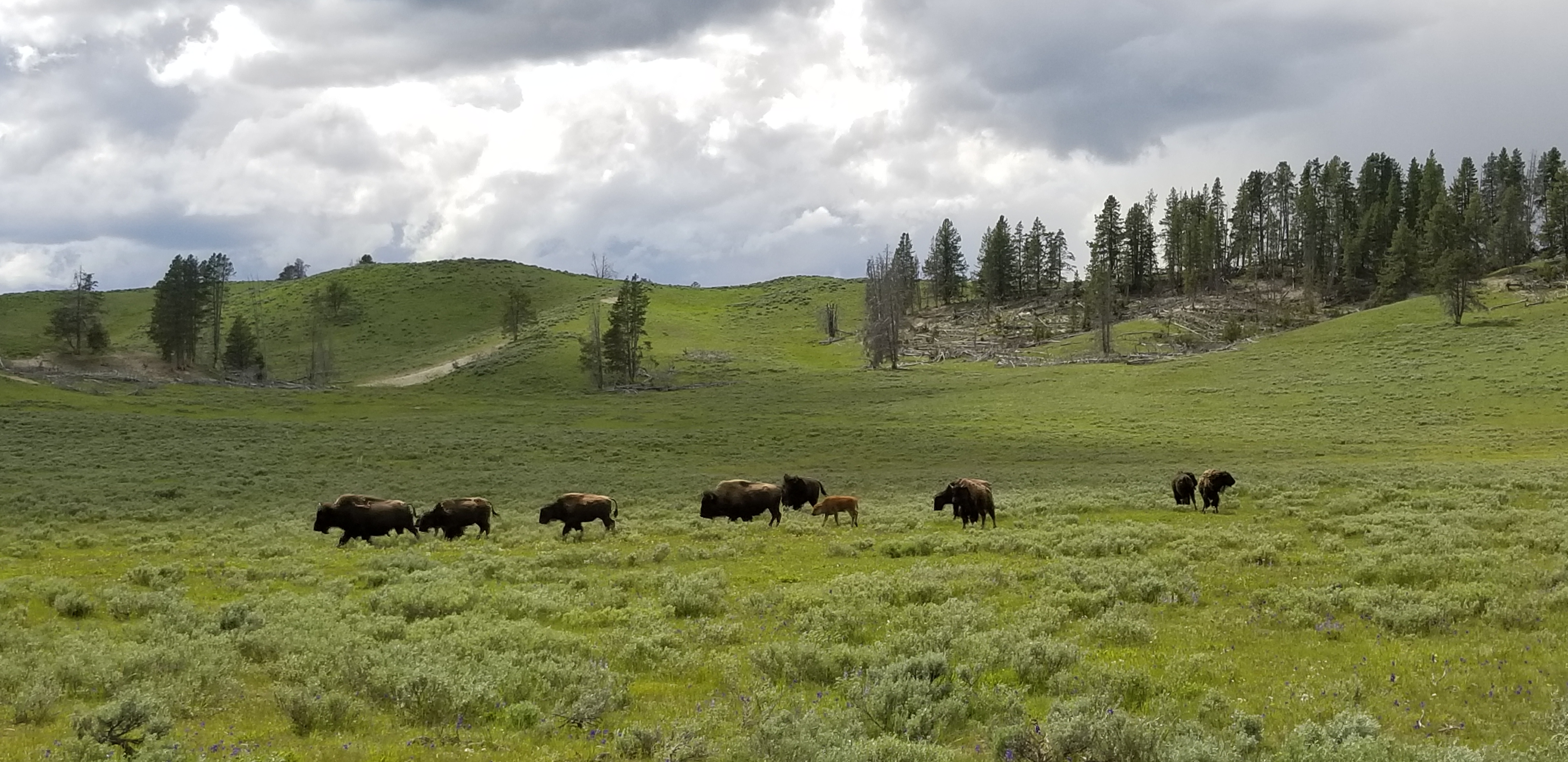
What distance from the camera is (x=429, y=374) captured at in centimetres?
10850

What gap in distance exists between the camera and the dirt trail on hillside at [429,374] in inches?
4109

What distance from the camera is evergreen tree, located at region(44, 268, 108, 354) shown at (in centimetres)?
10444

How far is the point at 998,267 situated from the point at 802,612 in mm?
139421

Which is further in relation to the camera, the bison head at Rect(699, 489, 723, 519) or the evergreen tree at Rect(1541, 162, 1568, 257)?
the evergreen tree at Rect(1541, 162, 1568, 257)

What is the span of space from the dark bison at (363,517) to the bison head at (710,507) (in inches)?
324

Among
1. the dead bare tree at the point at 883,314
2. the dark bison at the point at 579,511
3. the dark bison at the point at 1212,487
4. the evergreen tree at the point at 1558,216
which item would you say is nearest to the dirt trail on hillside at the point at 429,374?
the dead bare tree at the point at 883,314

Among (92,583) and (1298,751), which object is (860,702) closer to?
Answer: (1298,751)

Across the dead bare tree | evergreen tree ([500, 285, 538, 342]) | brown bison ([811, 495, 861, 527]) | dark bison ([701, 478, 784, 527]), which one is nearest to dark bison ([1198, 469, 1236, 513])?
brown bison ([811, 495, 861, 527])

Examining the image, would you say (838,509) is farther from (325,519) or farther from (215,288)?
(215,288)

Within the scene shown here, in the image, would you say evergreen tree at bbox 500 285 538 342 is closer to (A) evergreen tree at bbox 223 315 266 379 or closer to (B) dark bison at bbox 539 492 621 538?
(A) evergreen tree at bbox 223 315 266 379

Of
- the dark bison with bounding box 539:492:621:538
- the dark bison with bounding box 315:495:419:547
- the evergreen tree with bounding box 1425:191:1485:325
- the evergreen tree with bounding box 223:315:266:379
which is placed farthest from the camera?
the evergreen tree with bounding box 223:315:266:379

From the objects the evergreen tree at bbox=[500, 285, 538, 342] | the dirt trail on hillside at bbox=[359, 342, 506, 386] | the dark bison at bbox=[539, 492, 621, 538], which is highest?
the evergreen tree at bbox=[500, 285, 538, 342]

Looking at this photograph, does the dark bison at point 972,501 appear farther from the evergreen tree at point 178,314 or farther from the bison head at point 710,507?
the evergreen tree at point 178,314

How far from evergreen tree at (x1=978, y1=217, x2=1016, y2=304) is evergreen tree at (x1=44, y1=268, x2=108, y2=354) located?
12782 cm
